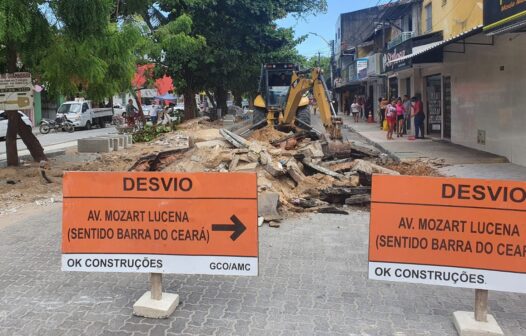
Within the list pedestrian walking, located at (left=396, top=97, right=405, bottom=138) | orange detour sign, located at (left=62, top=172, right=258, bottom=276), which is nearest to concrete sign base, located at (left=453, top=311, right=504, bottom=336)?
orange detour sign, located at (left=62, top=172, right=258, bottom=276)

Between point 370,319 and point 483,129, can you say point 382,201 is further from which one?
point 483,129

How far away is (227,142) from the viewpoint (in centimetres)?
1345

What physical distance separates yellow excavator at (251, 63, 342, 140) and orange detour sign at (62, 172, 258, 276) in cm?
946

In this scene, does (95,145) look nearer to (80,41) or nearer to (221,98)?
(80,41)

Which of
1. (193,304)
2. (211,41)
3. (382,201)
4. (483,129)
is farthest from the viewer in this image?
(211,41)

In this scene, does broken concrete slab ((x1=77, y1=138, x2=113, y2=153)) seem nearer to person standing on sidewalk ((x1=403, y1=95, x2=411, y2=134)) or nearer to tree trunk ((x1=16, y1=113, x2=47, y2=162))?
tree trunk ((x1=16, y1=113, x2=47, y2=162))

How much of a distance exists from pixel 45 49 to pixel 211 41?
646 inches

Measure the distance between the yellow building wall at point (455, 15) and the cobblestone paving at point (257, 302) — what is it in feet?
48.3

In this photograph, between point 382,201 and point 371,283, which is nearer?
point 382,201

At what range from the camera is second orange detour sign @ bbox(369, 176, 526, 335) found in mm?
4086

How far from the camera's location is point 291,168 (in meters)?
10.3

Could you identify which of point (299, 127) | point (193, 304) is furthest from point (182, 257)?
point (299, 127)

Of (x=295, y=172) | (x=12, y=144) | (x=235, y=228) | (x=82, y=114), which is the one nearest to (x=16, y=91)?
(x=12, y=144)

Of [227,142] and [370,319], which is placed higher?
[227,142]
